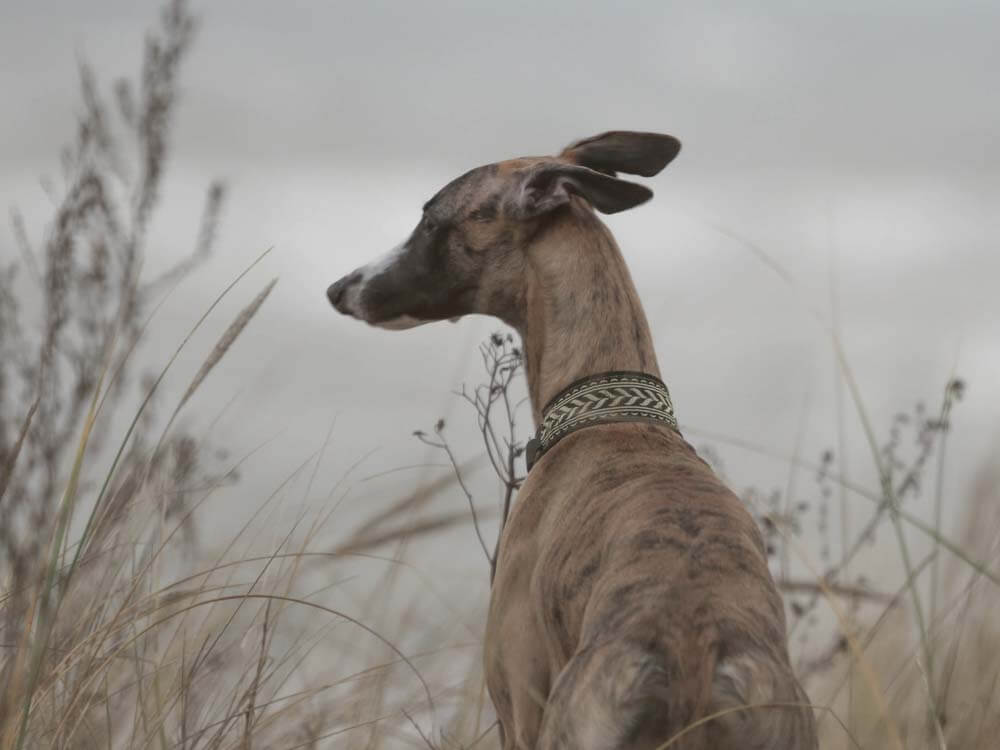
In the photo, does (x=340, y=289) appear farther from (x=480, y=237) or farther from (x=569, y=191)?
(x=569, y=191)

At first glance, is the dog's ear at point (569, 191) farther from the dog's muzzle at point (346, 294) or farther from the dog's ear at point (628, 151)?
the dog's muzzle at point (346, 294)

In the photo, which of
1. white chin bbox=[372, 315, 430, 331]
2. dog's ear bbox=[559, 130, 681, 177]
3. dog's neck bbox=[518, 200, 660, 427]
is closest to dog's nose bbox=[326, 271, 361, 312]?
white chin bbox=[372, 315, 430, 331]

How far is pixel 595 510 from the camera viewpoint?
3631mm

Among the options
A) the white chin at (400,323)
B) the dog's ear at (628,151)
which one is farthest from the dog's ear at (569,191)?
the white chin at (400,323)

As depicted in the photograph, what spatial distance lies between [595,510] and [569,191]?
1179 mm

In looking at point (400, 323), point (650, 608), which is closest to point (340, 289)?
point (400, 323)

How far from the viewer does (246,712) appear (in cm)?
346

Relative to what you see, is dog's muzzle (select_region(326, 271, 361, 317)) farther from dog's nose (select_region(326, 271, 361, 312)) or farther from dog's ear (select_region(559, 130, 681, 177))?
dog's ear (select_region(559, 130, 681, 177))

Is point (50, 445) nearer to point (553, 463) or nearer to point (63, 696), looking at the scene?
point (63, 696)

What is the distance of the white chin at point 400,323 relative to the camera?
466 cm

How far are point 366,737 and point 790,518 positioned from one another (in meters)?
1.58

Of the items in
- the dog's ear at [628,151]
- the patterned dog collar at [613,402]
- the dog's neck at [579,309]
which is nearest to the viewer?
the patterned dog collar at [613,402]

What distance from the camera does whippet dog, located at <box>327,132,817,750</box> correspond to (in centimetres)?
293

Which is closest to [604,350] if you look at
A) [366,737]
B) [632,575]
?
[632,575]
